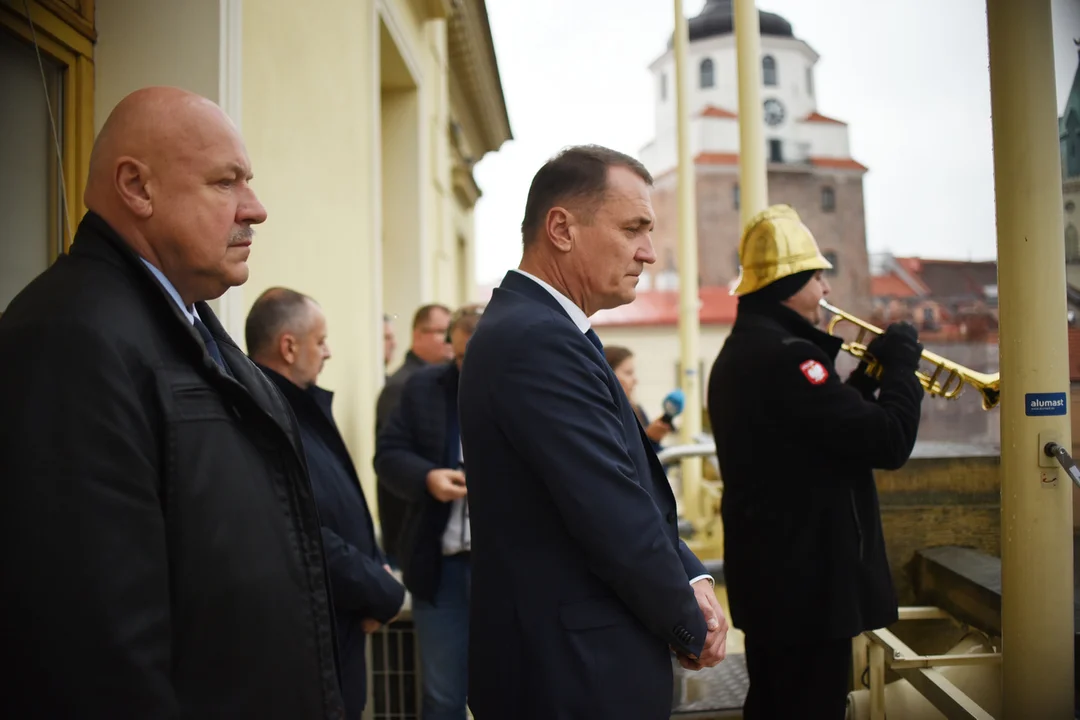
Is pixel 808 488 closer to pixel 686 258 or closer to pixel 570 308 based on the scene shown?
pixel 570 308

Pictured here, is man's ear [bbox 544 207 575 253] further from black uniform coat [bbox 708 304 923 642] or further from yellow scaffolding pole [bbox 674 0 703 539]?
yellow scaffolding pole [bbox 674 0 703 539]

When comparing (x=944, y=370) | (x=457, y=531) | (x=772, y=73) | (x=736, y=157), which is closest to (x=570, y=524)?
(x=457, y=531)

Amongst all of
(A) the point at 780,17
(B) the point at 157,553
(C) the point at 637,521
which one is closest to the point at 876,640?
(C) the point at 637,521

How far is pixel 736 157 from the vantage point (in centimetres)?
4391

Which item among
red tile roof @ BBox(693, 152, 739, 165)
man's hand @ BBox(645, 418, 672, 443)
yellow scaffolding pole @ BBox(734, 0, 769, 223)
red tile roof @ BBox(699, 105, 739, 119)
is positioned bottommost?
man's hand @ BBox(645, 418, 672, 443)

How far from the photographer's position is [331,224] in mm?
4852

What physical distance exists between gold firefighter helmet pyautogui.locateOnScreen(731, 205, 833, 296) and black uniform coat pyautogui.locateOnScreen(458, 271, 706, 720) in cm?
134

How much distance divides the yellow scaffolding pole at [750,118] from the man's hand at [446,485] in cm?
300

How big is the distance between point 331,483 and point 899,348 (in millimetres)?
1955

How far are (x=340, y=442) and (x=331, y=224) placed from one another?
7.28ft

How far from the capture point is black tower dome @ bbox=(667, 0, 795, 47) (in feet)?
162

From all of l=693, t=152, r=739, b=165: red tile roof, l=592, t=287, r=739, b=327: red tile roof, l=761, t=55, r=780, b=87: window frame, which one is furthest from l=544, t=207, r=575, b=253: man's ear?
l=761, t=55, r=780, b=87: window frame

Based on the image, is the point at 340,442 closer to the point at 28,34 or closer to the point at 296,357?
the point at 296,357

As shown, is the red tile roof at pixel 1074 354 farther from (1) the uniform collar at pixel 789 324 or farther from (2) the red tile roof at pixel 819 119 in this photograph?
(2) the red tile roof at pixel 819 119
